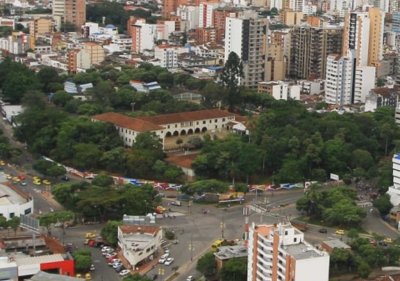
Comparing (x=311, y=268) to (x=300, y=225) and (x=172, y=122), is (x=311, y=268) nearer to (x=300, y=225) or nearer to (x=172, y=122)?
(x=300, y=225)

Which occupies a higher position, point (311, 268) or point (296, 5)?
point (296, 5)

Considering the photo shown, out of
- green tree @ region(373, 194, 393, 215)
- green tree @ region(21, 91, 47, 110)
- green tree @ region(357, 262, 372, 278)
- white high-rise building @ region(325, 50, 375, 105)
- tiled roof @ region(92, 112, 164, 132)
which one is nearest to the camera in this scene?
green tree @ region(357, 262, 372, 278)

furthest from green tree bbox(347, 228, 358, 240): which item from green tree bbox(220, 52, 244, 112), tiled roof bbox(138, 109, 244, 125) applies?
green tree bbox(220, 52, 244, 112)

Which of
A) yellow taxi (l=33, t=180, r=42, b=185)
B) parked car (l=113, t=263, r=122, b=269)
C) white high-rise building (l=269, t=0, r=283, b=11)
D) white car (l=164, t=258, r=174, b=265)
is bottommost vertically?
parked car (l=113, t=263, r=122, b=269)

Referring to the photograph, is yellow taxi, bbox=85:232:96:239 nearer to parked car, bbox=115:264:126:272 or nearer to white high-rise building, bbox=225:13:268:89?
parked car, bbox=115:264:126:272

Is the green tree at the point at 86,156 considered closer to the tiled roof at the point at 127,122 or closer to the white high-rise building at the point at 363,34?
the tiled roof at the point at 127,122

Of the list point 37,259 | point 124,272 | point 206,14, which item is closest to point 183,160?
point 124,272

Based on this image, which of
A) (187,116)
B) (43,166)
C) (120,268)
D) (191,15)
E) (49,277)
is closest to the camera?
(49,277)
